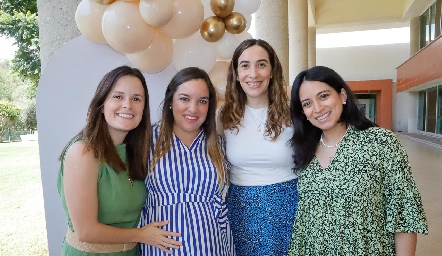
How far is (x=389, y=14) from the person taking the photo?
589 inches

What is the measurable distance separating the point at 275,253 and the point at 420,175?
5908mm

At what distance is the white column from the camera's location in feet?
6.63

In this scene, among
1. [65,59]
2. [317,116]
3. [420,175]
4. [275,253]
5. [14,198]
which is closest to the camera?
[317,116]

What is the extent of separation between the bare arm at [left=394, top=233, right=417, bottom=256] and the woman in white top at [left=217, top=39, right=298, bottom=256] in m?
0.49

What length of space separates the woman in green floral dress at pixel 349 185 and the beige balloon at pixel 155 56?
31.4 inches

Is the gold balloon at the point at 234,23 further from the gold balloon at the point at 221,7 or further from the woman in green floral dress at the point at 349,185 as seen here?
the woman in green floral dress at the point at 349,185

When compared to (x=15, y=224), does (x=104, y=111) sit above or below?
above

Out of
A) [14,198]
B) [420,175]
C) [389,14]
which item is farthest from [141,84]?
[389,14]

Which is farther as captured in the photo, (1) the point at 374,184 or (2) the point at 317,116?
(2) the point at 317,116

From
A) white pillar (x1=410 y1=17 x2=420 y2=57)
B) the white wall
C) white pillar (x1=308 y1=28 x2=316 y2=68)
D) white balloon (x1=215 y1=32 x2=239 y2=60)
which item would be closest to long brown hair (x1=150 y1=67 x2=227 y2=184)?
white balloon (x1=215 y1=32 x2=239 y2=60)

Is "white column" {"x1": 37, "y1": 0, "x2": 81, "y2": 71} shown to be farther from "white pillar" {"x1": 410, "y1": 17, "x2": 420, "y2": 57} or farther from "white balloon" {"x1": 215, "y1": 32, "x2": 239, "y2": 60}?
"white pillar" {"x1": 410, "y1": 17, "x2": 420, "y2": 57}

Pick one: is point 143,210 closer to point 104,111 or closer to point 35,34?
point 104,111

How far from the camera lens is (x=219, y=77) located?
232cm

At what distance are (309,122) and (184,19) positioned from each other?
2.81 feet
